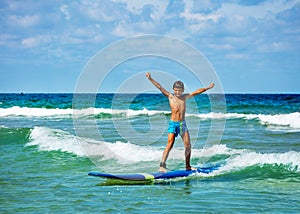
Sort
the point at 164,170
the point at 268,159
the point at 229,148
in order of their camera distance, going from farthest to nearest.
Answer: the point at 229,148 < the point at 268,159 < the point at 164,170

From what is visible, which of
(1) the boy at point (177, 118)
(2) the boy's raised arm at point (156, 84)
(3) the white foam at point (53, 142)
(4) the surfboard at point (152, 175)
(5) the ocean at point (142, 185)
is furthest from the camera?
(3) the white foam at point (53, 142)

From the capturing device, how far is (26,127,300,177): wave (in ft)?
30.9

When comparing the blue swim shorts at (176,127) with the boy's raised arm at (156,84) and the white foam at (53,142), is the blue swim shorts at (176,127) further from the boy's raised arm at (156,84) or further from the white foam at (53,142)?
the white foam at (53,142)

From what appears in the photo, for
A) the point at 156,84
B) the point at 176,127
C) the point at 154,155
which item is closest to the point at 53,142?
the point at 154,155

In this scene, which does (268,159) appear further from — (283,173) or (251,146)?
(251,146)

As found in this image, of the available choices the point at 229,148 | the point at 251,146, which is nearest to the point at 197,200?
the point at 229,148

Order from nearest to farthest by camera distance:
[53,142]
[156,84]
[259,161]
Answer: [156,84] → [259,161] → [53,142]

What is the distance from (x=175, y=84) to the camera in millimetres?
8820

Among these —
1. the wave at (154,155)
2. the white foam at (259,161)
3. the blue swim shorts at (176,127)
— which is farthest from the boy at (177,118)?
the white foam at (259,161)

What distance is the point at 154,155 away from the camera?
11.5 m

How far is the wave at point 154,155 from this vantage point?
943cm

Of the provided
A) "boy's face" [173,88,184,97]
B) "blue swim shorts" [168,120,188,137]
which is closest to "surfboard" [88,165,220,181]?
"blue swim shorts" [168,120,188,137]

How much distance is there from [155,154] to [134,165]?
1416 mm

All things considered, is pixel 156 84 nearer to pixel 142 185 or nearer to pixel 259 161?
pixel 142 185
